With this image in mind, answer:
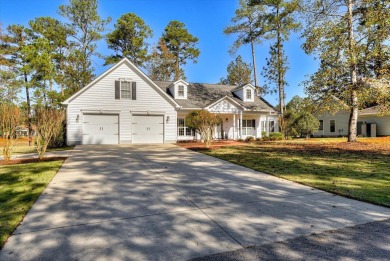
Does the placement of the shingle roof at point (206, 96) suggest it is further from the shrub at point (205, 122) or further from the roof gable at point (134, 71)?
the shrub at point (205, 122)

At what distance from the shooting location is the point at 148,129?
18.7 m

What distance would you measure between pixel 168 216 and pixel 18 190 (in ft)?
12.6

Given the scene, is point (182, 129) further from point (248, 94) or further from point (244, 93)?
point (248, 94)

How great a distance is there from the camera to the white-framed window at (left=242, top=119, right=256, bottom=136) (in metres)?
23.3

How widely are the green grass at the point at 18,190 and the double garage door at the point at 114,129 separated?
927 cm

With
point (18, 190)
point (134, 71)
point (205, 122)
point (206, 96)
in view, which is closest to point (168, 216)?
point (18, 190)

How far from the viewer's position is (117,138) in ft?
59.0

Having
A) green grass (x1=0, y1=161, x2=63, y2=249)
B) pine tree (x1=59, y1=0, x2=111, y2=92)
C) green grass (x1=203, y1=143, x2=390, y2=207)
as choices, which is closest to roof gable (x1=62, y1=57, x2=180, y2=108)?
green grass (x1=0, y1=161, x2=63, y2=249)

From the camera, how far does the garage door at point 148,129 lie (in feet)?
60.5

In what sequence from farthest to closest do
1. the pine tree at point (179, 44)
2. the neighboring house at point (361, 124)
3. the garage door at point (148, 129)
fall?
1. the pine tree at point (179, 44)
2. the neighboring house at point (361, 124)
3. the garage door at point (148, 129)

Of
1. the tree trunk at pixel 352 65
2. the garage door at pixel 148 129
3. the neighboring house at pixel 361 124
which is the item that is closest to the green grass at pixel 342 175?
the tree trunk at pixel 352 65

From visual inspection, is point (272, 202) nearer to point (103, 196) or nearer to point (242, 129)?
point (103, 196)

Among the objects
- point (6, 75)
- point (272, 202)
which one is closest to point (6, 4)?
point (6, 75)

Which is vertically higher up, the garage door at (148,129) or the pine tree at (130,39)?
the pine tree at (130,39)
